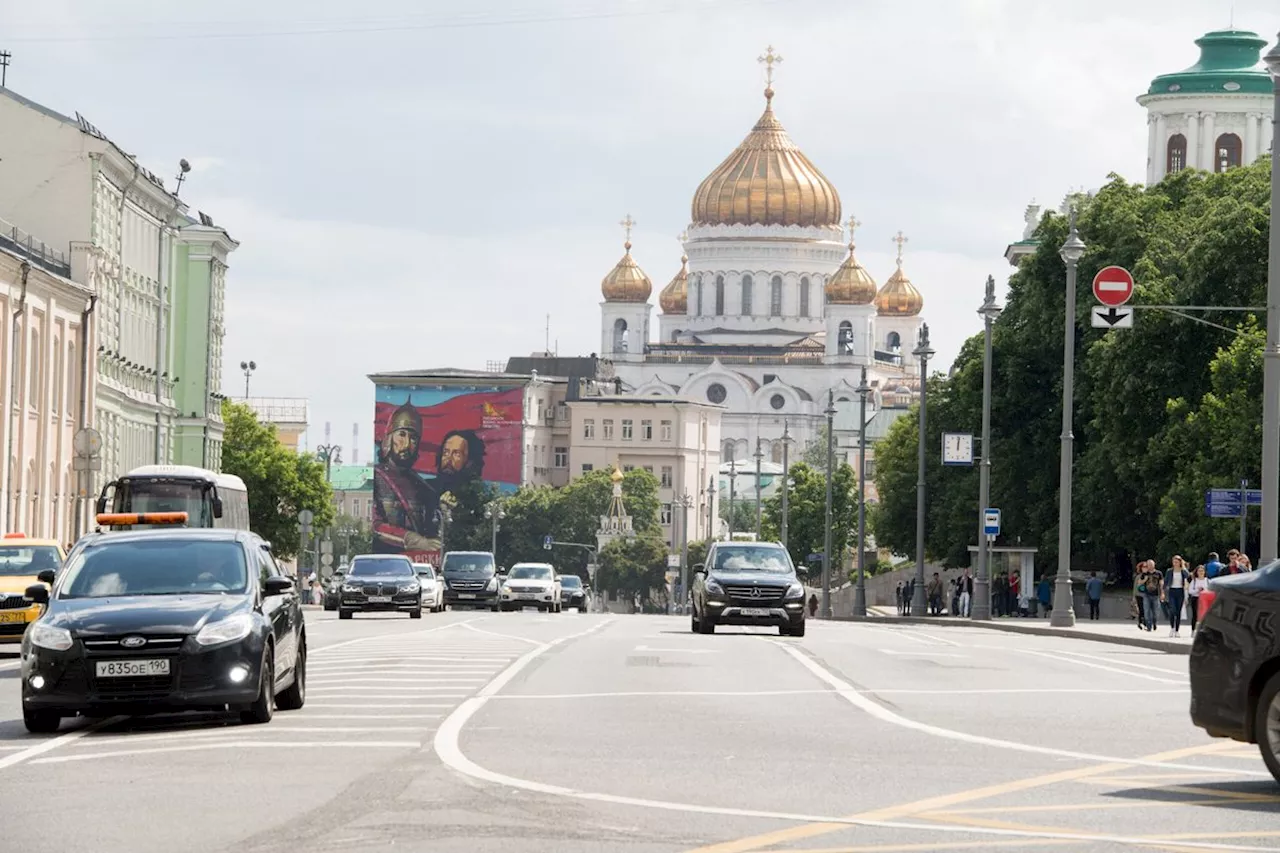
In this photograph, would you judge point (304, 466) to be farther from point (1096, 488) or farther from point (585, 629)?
point (585, 629)

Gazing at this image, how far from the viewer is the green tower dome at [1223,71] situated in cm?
12612

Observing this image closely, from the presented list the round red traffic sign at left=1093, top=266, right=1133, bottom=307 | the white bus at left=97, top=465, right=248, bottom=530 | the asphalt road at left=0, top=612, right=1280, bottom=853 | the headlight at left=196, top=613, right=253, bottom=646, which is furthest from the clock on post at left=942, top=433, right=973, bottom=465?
the headlight at left=196, top=613, right=253, bottom=646

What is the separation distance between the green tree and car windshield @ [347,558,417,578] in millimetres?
65016

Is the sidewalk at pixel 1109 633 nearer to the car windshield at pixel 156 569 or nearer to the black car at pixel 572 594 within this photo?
the car windshield at pixel 156 569

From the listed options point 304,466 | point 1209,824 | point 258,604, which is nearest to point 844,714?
point 258,604

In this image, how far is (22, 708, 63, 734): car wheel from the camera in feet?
60.6

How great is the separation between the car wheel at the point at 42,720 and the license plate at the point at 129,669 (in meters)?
0.46

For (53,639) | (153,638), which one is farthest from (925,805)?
(53,639)

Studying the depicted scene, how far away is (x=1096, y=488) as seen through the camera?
69938 mm

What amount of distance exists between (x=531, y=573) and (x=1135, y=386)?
17985mm

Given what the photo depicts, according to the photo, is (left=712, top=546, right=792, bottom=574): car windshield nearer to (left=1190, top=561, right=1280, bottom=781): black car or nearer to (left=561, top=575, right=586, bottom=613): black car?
(left=1190, top=561, right=1280, bottom=781): black car

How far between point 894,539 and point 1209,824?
8496 cm

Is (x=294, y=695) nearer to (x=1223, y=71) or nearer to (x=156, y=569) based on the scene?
(x=156, y=569)

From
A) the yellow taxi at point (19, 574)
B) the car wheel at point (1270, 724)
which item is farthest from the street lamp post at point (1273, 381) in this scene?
the car wheel at point (1270, 724)
